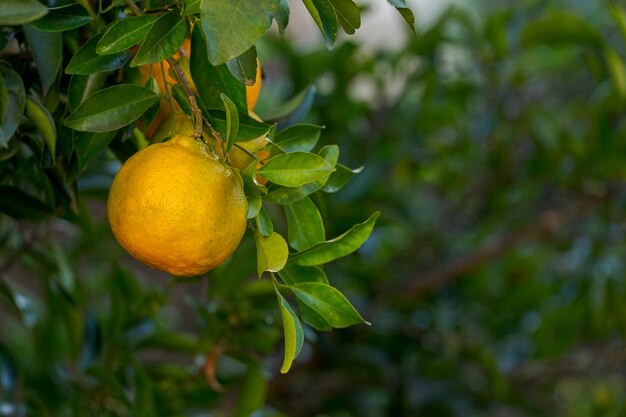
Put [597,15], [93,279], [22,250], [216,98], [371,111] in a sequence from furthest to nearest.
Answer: [597,15]
[93,279]
[371,111]
[22,250]
[216,98]

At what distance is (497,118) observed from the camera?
142cm

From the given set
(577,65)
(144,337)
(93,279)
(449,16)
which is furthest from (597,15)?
(144,337)

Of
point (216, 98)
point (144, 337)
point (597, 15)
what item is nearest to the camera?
point (216, 98)

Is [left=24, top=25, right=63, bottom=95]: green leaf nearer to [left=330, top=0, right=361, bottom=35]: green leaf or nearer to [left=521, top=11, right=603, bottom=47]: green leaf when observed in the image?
[left=330, top=0, right=361, bottom=35]: green leaf

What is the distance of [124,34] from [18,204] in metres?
0.22

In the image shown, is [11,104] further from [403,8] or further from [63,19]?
[403,8]

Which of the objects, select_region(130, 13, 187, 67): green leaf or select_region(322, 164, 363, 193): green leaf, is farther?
select_region(322, 164, 363, 193): green leaf

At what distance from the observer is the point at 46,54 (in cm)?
52

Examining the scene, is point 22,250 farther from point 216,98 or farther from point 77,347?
→ point 216,98

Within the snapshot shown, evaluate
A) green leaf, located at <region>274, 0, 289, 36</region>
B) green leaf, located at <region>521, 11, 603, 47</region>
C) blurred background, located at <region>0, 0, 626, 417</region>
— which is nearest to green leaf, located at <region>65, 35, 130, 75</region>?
green leaf, located at <region>274, 0, 289, 36</region>

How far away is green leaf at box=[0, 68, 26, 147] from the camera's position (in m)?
0.49

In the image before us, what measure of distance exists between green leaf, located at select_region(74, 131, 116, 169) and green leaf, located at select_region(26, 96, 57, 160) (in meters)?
0.02

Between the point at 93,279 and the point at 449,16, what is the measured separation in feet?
2.85

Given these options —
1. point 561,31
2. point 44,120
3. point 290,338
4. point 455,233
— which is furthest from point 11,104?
point 455,233
